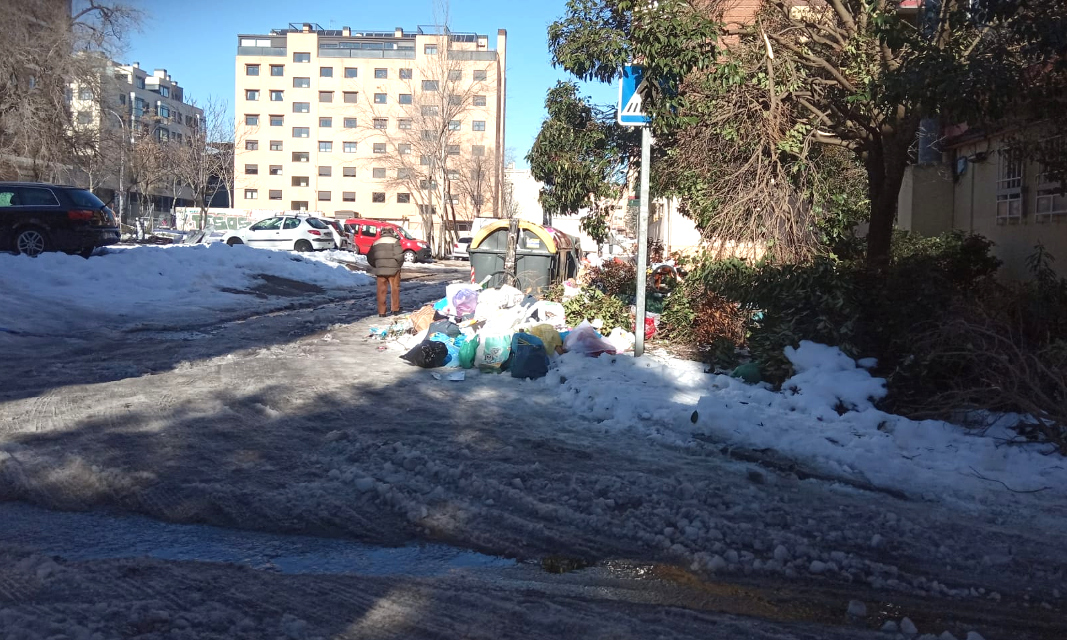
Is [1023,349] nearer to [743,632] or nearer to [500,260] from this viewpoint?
[743,632]

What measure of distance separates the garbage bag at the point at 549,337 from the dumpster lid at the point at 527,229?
6.18 m

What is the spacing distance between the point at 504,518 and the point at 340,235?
100ft

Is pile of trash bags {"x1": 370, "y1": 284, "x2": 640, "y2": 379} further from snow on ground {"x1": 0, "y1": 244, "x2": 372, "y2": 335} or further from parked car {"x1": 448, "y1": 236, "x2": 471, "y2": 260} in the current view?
parked car {"x1": 448, "y1": 236, "x2": 471, "y2": 260}

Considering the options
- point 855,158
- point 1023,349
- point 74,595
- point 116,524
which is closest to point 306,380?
point 116,524

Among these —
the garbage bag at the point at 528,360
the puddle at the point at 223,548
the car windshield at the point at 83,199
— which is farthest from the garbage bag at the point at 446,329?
the car windshield at the point at 83,199

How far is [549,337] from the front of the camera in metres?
Result: 9.77

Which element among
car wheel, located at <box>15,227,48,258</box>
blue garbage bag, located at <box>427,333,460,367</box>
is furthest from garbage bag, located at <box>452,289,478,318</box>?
car wheel, located at <box>15,227,48,258</box>

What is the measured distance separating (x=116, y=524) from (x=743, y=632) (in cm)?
336

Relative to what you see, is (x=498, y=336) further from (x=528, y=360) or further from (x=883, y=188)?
(x=883, y=188)

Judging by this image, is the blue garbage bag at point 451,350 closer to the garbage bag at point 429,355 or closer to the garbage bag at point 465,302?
the garbage bag at point 429,355

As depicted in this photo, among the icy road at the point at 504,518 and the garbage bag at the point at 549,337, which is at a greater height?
the garbage bag at the point at 549,337

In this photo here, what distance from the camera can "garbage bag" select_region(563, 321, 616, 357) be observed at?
378 inches

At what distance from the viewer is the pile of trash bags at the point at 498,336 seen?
9.27 meters

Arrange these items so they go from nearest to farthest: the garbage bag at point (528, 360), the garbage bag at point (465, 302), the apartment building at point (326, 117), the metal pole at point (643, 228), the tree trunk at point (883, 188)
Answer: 1. the metal pole at point (643, 228)
2. the garbage bag at point (528, 360)
3. the tree trunk at point (883, 188)
4. the garbage bag at point (465, 302)
5. the apartment building at point (326, 117)
